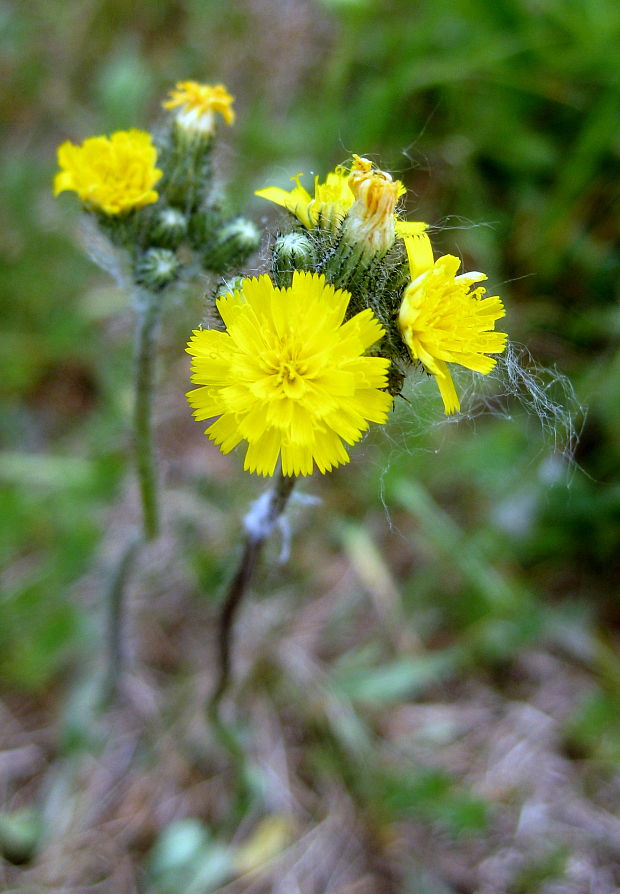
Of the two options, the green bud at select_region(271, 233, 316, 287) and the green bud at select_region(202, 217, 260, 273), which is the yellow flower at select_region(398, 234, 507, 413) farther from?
the green bud at select_region(202, 217, 260, 273)

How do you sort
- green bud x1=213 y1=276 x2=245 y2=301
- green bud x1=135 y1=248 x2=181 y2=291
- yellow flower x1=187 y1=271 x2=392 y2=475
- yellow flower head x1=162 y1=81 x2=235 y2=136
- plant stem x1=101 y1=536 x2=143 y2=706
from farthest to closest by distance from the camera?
plant stem x1=101 y1=536 x2=143 y2=706 → yellow flower head x1=162 y1=81 x2=235 y2=136 → green bud x1=135 y1=248 x2=181 y2=291 → green bud x1=213 y1=276 x2=245 y2=301 → yellow flower x1=187 y1=271 x2=392 y2=475

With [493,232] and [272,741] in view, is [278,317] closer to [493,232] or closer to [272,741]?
[272,741]

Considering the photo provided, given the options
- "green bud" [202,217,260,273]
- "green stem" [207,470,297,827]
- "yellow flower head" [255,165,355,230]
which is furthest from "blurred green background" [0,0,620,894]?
"yellow flower head" [255,165,355,230]

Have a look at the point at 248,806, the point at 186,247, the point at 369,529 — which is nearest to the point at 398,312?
the point at 186,247

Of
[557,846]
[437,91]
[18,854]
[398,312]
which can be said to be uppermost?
[437,91]

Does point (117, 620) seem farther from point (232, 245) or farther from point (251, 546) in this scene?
point (232, 245)

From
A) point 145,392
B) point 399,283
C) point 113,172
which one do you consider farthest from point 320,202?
point 145,392

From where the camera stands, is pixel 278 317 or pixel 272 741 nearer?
pixel 278 317

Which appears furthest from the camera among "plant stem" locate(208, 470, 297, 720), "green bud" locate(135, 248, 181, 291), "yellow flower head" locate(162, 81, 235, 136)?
"yellow flower head" locate(162, 81, 235, 136)
